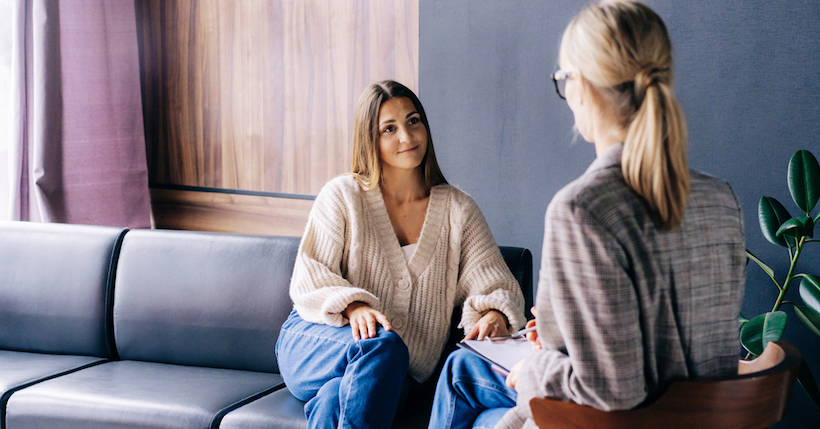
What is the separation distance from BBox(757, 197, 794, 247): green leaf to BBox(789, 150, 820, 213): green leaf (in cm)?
6

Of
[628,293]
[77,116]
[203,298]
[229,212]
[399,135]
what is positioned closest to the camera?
[628,293]

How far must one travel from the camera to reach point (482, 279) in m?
1.93

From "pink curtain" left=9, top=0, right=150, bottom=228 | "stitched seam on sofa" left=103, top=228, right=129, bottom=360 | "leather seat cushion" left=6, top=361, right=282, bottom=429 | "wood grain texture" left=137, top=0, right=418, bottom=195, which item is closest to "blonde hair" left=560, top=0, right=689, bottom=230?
"leather seat cushion" left=6, top=361, right=282, bottom=429

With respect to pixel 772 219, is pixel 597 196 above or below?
above

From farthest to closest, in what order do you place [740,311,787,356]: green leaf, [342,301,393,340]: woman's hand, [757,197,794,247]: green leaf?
[757,197,794,247]: green leaf → [740,311,787,356]: green leaf → [342,301,393,340]: woman's hand

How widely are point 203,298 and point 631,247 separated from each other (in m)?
1.63

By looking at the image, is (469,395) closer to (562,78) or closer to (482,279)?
(482,279)

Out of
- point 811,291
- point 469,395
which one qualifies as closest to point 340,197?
point 469,395

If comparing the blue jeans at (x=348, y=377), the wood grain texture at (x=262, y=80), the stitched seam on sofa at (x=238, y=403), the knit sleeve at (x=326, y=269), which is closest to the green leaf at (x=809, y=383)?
the blue jeans at (x=348, y=377)

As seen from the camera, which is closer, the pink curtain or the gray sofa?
the gray sofa

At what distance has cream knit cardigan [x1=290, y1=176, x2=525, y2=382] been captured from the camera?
187cm

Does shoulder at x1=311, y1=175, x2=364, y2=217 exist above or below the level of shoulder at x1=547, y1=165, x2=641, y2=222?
below

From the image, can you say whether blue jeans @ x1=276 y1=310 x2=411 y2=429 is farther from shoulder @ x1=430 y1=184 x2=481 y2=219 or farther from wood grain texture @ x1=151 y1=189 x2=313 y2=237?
wood grain texture @ x1=151 y1=189 x2=313 y2=237

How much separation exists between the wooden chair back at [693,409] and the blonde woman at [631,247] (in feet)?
0.07
